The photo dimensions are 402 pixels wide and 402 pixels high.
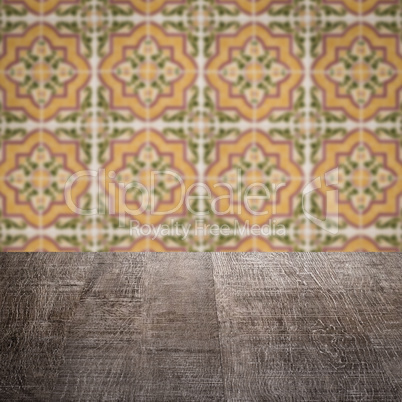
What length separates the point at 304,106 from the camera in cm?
136

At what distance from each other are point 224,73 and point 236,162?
211 millimetres

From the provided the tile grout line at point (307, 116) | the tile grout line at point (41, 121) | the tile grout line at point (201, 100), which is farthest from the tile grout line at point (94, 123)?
the tile grout line at point (307, 116)

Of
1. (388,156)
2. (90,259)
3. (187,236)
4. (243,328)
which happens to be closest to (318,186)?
(388,156)

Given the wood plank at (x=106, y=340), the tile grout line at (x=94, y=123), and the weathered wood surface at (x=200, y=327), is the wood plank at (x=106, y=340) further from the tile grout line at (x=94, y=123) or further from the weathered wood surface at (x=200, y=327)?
the tile grout line at (x=94, y=123)

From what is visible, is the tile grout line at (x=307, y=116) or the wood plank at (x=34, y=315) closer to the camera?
the wood plank at (x=34, y=315)

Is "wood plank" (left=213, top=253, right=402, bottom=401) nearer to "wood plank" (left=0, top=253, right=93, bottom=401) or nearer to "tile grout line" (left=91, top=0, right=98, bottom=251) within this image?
"wood plank" (left=0, top=253, right=93, bottom=401)

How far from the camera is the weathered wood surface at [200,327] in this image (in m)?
0.34

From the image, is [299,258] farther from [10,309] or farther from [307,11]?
[307,11]

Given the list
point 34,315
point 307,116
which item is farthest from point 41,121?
point 34,315

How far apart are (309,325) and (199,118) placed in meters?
0.98

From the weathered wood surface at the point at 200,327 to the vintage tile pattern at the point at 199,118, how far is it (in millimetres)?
775

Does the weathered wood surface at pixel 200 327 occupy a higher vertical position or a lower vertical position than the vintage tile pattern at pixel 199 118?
lower

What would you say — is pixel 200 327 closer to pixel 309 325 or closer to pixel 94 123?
pixel 309 325

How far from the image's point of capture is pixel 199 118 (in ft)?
4.45
